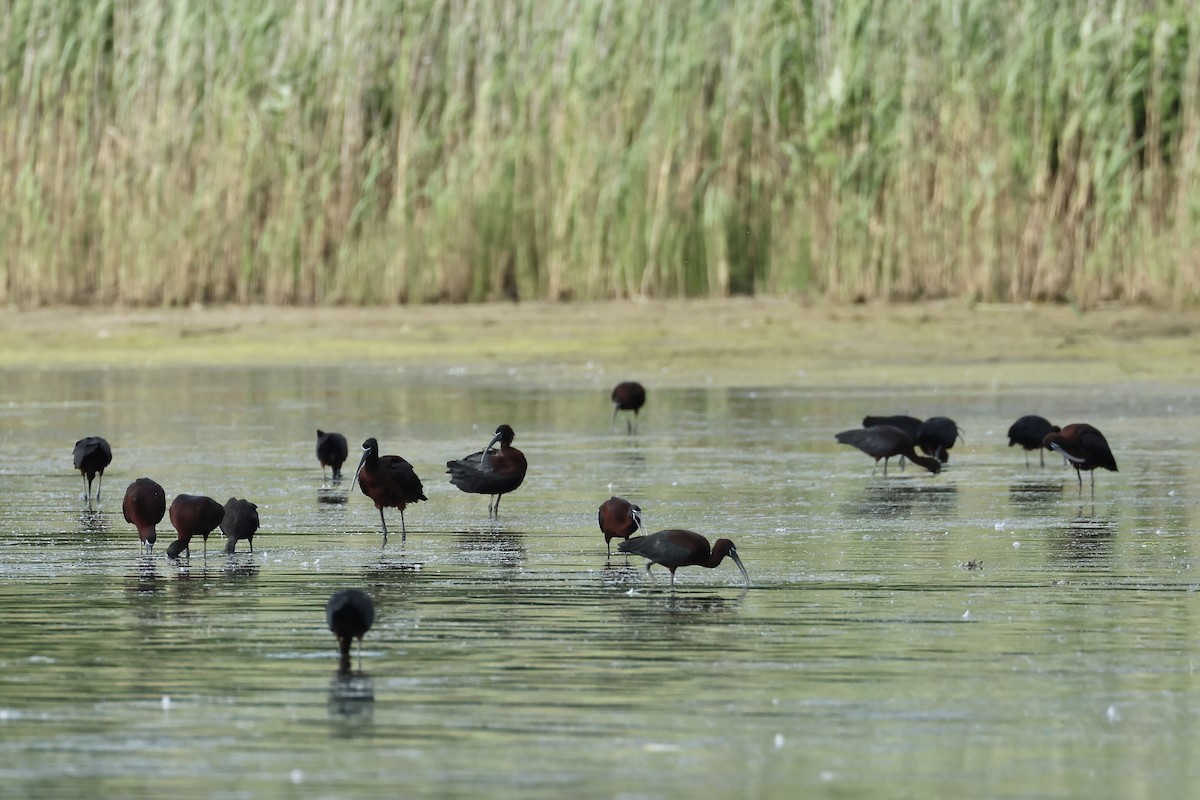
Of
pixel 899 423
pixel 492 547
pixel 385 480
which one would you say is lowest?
pixel 492 547

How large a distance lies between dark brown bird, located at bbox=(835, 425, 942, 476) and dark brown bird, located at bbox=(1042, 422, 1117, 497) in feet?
2.31

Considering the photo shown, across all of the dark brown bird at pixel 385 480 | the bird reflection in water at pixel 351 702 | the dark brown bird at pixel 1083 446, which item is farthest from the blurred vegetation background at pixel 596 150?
the bird reflection in water at pixel 351 702

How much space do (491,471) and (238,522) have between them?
1412 mm

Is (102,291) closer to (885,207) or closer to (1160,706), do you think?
(885,207)

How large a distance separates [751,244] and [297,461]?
7903 mm

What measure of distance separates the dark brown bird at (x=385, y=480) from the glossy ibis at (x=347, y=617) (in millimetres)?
2555

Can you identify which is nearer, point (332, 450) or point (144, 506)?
point (144, 506)

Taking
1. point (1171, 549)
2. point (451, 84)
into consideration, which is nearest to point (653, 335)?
point (451, 84)

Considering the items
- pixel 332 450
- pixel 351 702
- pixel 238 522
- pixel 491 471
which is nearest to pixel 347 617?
pixel 351 702

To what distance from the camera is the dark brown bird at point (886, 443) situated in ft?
35.2

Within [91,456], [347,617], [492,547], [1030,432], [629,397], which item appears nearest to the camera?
[347,617]

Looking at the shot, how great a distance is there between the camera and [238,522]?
8.22 metres

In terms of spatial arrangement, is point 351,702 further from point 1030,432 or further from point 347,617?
point 1030,432

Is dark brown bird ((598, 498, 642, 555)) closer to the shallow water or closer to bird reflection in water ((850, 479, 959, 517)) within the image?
the shallow water
